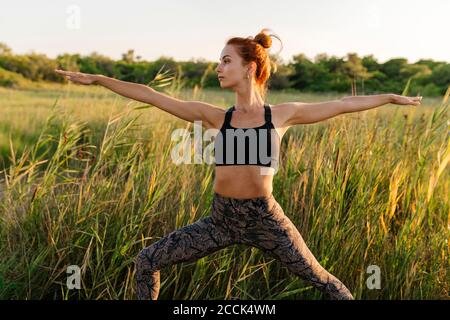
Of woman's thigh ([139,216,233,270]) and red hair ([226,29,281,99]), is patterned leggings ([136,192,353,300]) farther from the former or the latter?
red hair ([226,29,281,99])

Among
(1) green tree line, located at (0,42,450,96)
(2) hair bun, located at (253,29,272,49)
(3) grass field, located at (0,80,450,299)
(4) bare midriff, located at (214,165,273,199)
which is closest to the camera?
(4) bare midriff, located at (214,165,273,199)

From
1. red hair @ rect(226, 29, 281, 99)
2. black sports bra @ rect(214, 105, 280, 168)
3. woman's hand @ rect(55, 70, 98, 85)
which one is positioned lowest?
black sports bra @ rect(214, 105, 280, 168)

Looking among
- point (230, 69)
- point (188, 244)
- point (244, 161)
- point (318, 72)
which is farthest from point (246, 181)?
point (318, 72)

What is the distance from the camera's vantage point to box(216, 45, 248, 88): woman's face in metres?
2.12

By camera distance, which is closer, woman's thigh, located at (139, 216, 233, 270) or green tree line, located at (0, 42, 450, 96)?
woman's thigh, located at (139, 216, 233, 270)

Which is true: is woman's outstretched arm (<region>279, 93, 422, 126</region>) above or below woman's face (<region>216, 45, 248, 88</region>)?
below

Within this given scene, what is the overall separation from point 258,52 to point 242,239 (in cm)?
76

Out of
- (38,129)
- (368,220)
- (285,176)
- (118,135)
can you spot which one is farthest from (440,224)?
(38,129)

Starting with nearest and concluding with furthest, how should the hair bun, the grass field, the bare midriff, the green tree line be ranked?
the bare midriff, the hair bun, the grass field, the green tree line

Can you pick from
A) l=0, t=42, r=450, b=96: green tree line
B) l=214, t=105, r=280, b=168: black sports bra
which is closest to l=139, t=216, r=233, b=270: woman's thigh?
l=214, t=105, r=280, b=168: black sports bra

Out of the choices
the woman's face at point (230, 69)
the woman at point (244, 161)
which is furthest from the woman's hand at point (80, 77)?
the woman's face at point (230, 69)

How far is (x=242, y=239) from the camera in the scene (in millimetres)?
2143

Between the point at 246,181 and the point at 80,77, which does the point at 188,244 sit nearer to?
the point at 246,181
